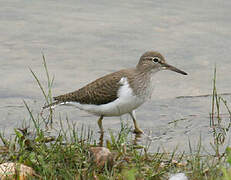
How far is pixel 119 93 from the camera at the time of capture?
704cm

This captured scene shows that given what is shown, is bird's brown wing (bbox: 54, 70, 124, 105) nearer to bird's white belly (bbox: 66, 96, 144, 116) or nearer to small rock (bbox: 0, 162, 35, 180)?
bird's white belly (bbox: 66, 96, 144, 116)

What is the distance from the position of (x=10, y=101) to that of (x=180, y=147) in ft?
9.25

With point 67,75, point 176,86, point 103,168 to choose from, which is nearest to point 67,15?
point 67,75

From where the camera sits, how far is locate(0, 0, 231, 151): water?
768 centimetres

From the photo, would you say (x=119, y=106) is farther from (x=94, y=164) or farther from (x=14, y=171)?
(x=14, y=171)

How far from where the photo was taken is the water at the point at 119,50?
768cm

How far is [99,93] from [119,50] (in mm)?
2545

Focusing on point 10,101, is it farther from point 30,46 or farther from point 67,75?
point 30,46

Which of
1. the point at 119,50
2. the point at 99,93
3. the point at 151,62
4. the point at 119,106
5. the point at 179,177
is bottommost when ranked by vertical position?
the point at 179,177

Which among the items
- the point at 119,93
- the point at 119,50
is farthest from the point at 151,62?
the point at 119,50

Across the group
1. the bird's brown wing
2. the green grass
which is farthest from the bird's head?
the green grass

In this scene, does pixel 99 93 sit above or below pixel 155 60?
below

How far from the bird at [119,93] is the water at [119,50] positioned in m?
0.32

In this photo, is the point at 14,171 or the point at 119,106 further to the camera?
the point at 119,106
